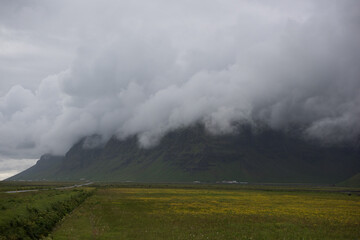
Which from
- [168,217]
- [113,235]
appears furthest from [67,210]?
[113,235]

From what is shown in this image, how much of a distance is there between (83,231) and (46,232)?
408cm

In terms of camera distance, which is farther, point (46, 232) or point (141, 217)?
point (141, 217)

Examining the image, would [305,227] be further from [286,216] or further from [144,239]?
[144,239]

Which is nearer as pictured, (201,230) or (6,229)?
(6,229)

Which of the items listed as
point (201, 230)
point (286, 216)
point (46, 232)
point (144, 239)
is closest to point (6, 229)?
point (46, 232)

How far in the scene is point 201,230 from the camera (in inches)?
1460

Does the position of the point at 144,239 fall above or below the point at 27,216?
below

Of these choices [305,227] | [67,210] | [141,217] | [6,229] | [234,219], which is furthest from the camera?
[67,210]

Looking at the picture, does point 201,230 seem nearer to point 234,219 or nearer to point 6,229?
point 234,219

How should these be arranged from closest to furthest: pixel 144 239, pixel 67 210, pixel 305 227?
pixel 144 239 → pixel 305 227 → pixel 67 210

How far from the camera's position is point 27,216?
35094mm

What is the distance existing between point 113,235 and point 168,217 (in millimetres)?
15388

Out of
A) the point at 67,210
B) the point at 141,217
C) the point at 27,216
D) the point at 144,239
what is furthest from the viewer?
the point at 67,210

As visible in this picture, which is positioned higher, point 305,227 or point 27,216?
point 27,216
